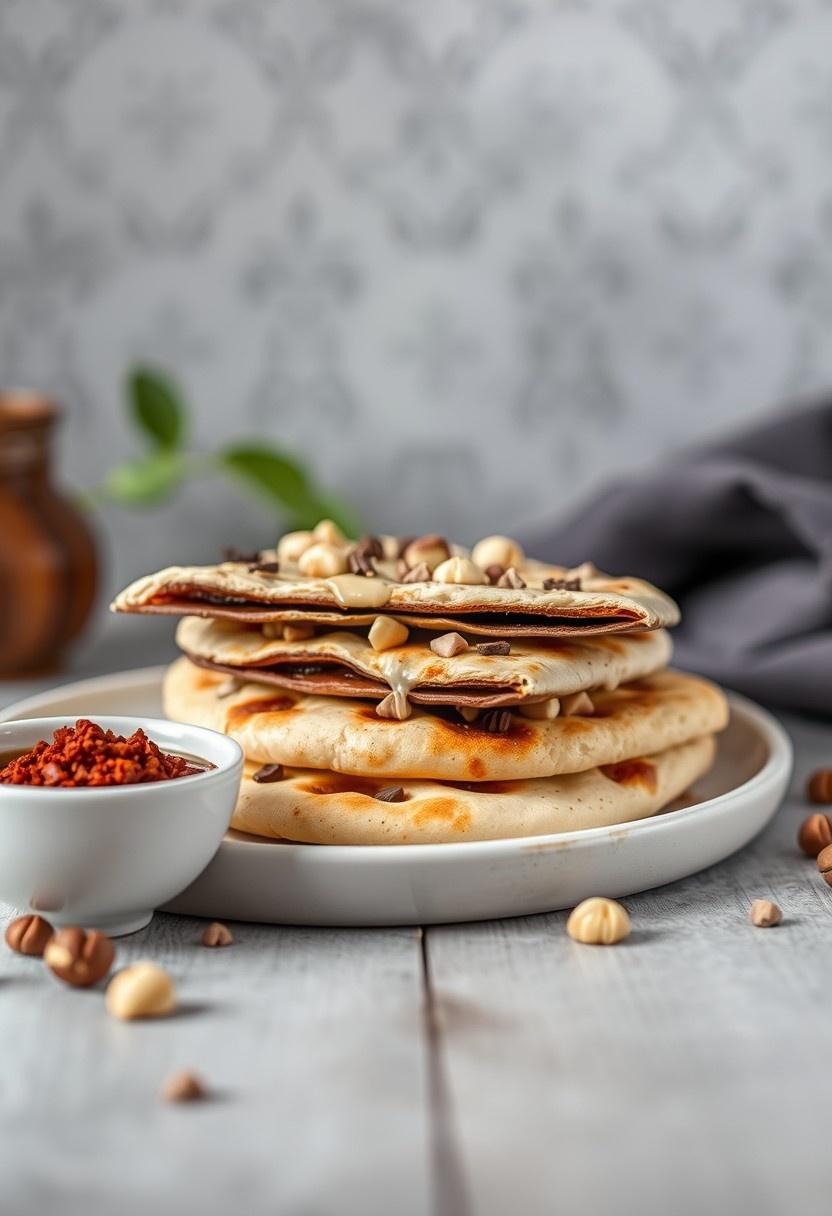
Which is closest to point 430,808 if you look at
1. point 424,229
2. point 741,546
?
point 741,546

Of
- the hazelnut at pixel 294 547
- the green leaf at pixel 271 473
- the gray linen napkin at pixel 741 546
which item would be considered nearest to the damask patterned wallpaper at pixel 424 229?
the green leaf at pixel 271 473

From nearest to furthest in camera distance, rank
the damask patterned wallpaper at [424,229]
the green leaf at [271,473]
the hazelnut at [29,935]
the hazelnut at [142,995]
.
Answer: the hazelnut at [142,995]
the hazelnut at [29,935]
the green leaf at [271,473]
the damask patterned wallpaper at [424,229]

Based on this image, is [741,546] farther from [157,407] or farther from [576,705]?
[157,407]

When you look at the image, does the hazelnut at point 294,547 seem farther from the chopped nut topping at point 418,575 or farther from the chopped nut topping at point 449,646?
the chopped nut topping at point 449,646

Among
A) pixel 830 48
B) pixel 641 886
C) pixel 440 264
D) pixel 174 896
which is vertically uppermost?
pixel 830 48

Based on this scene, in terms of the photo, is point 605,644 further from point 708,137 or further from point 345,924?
point 708,137

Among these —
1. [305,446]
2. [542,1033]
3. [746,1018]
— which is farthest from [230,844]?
[305,446]
